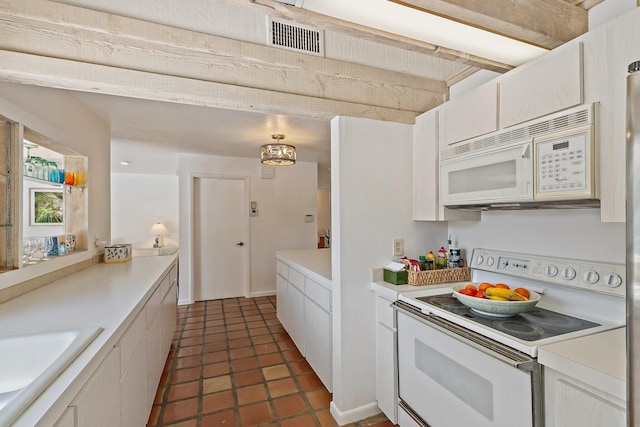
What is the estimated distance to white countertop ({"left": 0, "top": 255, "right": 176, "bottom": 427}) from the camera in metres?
0.79

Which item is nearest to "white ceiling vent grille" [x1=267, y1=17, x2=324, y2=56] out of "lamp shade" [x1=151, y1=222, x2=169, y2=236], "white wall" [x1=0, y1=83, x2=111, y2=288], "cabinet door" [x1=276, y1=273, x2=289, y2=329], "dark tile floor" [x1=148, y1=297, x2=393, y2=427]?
"white wall" [x1=0, y1=83, x2=111, y2=288]

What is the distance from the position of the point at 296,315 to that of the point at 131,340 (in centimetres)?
153

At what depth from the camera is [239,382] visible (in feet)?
7.59

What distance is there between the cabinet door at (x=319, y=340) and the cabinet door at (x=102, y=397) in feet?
4.07

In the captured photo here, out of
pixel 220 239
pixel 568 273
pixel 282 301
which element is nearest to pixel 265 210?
pixel 220 239

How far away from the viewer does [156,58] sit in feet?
4.87

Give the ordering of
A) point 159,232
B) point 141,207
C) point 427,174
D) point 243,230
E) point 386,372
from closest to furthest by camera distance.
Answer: point 386,372 < point 427,174 < point 243,230 < point 159,232 < point 141,207

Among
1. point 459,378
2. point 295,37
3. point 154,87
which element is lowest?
point 459,378

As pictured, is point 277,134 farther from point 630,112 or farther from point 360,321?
point 630,112

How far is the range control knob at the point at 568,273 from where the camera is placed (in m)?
1.39

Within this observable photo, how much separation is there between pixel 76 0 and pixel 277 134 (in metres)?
2.10

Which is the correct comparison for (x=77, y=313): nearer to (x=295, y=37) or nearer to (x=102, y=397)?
(x=102, y=397)

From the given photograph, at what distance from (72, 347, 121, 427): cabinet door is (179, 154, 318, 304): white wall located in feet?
10.9

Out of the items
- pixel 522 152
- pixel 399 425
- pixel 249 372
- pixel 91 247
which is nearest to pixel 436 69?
pixel 522 152
